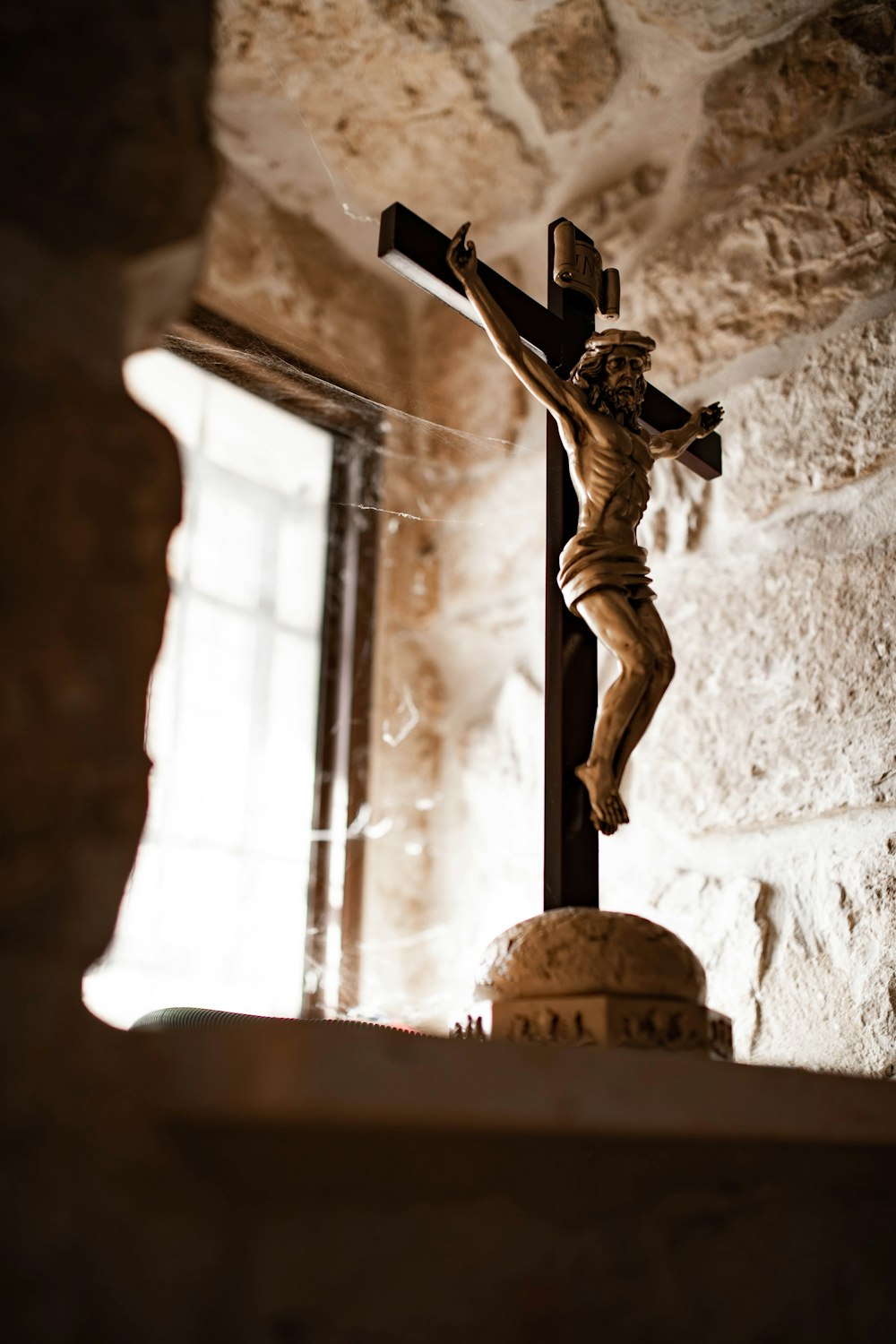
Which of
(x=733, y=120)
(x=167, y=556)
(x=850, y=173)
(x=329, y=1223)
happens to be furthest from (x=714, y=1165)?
(x=733, y=120)

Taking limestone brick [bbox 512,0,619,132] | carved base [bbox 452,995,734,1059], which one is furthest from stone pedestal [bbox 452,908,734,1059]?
limestone brick [bbox 512,0,619,132]

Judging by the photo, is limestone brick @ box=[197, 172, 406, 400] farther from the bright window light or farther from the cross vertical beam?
the cross vertical beam

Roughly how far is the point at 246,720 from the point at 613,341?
2.36ft

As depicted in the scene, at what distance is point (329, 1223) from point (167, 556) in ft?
0.67

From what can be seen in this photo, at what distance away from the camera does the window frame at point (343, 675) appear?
1307mm

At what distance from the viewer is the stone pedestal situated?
1.77 feet

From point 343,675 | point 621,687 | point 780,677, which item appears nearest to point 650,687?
point 621,687

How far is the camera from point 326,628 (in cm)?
143

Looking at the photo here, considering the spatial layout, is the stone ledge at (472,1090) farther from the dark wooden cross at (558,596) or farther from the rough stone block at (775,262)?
the rough stone block at (775,262)

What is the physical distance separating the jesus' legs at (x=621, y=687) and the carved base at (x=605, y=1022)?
16cm

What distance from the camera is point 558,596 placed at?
751 mm

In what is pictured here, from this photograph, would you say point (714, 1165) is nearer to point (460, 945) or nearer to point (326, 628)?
point (460, 945)

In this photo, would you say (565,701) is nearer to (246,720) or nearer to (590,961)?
(590,961)

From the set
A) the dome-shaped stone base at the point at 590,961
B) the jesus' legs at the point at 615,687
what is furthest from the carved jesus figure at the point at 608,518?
the dome-shaped stone base at the point at 590,961
